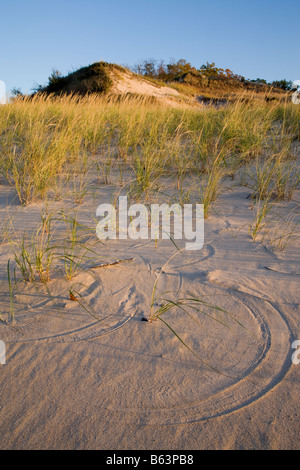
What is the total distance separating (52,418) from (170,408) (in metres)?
0.44

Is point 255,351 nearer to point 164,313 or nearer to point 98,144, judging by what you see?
point 164,313

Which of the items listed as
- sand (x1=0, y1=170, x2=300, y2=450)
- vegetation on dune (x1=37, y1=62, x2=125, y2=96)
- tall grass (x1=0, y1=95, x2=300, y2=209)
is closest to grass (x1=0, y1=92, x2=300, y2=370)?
tall grass (x1=0, y1=95, x2=300, y2=209)

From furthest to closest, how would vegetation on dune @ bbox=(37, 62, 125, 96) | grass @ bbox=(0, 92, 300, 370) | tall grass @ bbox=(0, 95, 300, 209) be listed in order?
1. vegetation on dune @ bbox=(37, 62, 125, 96)
2. tall grass @ bbox=(0, 95, 300, 209)
3. grass @ bbox=(0, 92, 300, 370)

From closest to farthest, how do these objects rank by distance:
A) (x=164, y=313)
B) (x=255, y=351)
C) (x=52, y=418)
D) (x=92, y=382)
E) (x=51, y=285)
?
(x=52, y=418) → (x=92, y=382) → (x=255, y=351) → (x=164, y=313) → (x=51, y=285)

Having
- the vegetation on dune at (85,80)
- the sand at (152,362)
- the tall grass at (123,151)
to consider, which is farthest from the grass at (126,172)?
the vegetation on dune at (85,80)

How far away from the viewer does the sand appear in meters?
1.11

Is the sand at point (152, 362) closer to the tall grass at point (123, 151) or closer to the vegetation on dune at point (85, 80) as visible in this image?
the tall grass at point (123, 151)

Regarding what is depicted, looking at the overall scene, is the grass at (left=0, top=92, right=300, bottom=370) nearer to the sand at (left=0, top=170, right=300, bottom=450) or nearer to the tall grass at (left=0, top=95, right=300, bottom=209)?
the tall grass at (left=0, top=95, right=300, bottom=209)

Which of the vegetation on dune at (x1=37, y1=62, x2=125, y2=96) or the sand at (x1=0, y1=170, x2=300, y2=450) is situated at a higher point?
the vegetation on dune at (x1=37, y1=62, x2=125, y2=96)

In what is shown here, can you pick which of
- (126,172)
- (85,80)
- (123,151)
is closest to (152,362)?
(126,172)

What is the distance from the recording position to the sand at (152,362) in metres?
1.11

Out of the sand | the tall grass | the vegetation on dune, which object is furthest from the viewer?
the vegetation on dune
